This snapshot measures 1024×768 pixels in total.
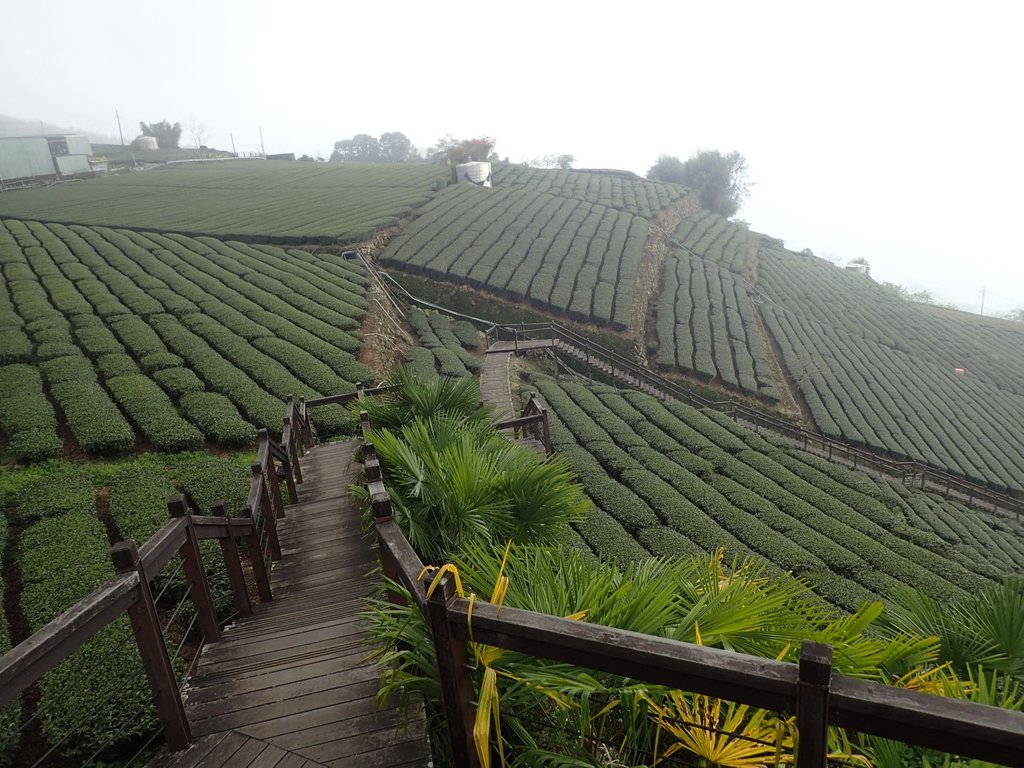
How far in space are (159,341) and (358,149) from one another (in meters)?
128

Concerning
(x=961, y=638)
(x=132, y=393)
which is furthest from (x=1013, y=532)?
(x=132, y=393)

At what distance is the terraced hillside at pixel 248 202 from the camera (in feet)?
112

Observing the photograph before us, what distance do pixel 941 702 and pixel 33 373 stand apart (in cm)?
1691

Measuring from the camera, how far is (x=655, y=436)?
17.0m

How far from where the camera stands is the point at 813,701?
1.90m

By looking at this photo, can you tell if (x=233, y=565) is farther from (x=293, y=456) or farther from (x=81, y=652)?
(x=293, y=456)

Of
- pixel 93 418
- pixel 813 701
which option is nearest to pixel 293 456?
pixel 93 418

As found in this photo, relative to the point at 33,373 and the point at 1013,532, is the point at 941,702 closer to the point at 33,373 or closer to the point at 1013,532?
the point at 33,373

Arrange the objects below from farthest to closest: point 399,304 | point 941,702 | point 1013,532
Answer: point 399,304
point 1013,532
point 941,702

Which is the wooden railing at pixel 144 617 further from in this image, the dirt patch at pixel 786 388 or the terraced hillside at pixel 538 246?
the terraced hillside at pixel 538 246

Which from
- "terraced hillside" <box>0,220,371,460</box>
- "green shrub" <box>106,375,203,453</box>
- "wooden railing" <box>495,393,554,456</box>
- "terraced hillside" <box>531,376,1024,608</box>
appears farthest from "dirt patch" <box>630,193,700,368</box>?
"green shrub" <box>106,375,203,453</box>

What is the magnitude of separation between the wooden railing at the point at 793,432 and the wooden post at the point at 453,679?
19991 mm

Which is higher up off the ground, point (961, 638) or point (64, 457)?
point (961, 638)

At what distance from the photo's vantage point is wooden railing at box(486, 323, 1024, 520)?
20.8 m
